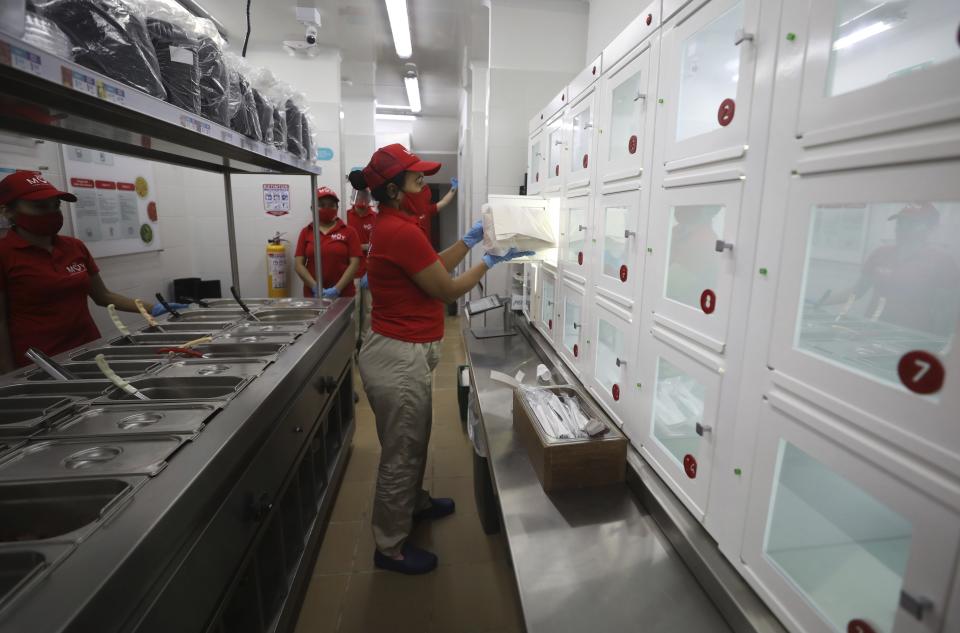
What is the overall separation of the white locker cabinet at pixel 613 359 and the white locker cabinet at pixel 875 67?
2.74ft

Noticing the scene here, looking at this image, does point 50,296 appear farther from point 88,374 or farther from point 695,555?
point 695,555

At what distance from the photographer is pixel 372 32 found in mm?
4535

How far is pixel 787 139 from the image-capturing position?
2.83 feet

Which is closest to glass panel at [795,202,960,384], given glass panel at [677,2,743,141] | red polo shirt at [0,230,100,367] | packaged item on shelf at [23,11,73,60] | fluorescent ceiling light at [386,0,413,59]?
glass panel at [677,2,743,141]

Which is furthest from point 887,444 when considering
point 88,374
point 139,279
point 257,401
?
point 139,279

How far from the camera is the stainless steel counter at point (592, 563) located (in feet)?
3.51

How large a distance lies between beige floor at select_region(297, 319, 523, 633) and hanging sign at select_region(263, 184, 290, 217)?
3051mm

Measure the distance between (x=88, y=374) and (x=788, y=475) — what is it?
6.88ft

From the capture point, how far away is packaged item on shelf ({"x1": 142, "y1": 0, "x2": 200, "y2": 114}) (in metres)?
1.51

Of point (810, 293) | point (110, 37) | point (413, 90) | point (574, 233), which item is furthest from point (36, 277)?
point (413, 90)

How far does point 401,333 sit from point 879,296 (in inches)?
64.2

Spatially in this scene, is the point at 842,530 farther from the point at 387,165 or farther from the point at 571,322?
the point at 387,165

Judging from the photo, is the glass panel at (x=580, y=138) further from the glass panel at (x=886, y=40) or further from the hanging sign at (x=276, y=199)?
the hanging sign at (x=276, y=199)

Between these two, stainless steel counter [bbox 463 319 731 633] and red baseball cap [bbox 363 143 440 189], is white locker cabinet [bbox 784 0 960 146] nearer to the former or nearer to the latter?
stainless steel counter [bbox 463 319 731 633]
